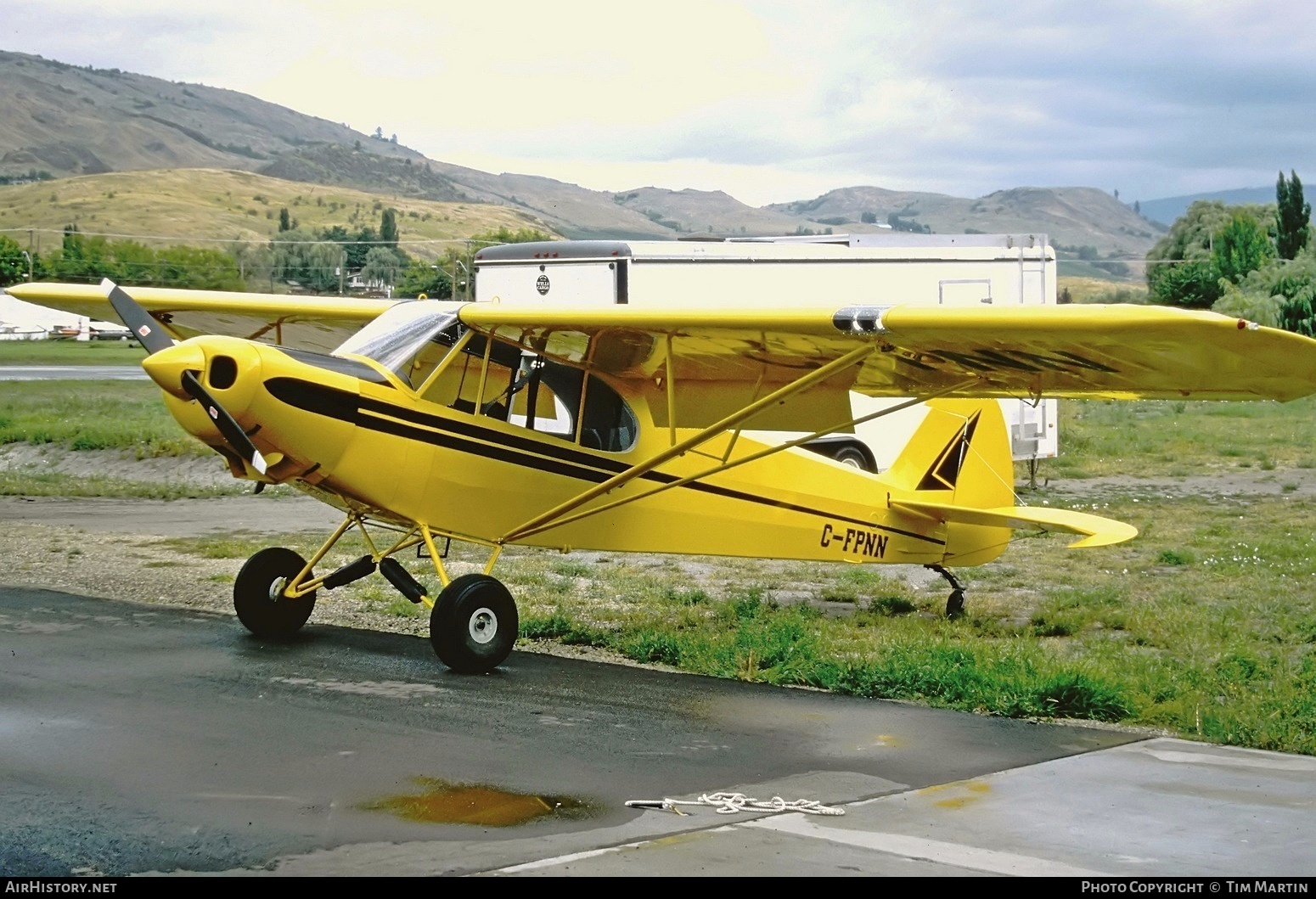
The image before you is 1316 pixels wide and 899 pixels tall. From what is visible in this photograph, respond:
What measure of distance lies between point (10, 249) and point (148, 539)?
48094mm

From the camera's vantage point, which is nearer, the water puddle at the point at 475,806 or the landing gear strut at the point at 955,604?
the water puddle at the point at 475,806

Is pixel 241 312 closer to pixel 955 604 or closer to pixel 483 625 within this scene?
pixel 483 625

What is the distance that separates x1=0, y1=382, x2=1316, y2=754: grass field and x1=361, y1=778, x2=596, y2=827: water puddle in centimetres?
348

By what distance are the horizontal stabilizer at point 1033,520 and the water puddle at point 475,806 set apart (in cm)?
586

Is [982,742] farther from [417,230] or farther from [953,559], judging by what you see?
[417,230]

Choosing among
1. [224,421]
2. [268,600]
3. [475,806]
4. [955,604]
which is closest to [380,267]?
[955,604]

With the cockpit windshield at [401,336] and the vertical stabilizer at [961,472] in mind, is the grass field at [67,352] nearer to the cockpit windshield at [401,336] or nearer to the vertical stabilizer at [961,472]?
the vertical stabilizer at [961,472]

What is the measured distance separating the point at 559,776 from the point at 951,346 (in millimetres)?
3938

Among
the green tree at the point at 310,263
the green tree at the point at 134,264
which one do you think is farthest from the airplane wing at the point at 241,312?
the green tree at the point at 134,264

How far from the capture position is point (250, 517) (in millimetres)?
18750

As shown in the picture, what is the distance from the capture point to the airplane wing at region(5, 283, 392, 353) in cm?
1219

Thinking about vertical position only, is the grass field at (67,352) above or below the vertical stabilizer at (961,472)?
above

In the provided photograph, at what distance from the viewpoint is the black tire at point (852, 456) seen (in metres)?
19.5

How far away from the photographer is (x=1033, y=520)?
1186 centimetres
